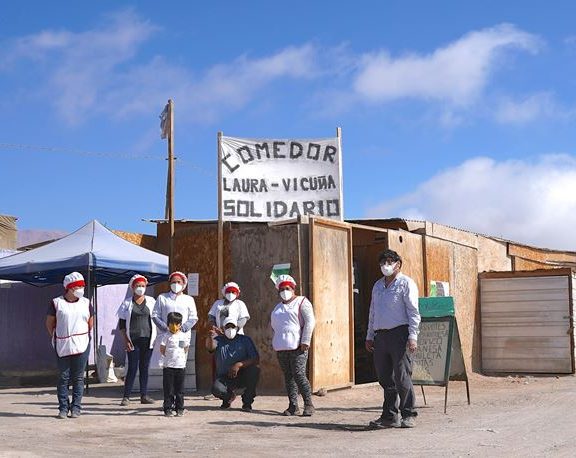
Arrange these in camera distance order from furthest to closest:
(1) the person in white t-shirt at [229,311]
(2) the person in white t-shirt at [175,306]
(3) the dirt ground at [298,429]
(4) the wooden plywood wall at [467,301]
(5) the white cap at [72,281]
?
(4) the wooden plywood wall at [467,301] → (1) the person in white t-shirt at [229,311] → (2) the person in white t-shirt at [175,306] → (5) the white cap at [72,281] → (3) the dirt ground at [298,429]

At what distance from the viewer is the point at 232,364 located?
37.1ft

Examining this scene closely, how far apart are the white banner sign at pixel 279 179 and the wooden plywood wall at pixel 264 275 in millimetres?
520

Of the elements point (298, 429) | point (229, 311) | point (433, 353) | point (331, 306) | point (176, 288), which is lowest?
point (298, 429)

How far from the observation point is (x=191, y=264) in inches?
541

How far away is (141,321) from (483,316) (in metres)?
8.44

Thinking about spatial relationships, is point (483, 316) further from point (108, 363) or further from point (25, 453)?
point (25, 453)

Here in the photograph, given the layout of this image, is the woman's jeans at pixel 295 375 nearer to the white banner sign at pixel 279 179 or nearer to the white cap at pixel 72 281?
the white cap at pixel 72 281

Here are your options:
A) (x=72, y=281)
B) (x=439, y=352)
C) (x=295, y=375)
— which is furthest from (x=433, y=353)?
(x=72, y=281)

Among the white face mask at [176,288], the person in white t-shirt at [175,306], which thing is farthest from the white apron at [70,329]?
the white face mask at [176,288]

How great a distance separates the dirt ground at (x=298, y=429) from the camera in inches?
313

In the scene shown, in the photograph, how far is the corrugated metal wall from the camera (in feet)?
55.7

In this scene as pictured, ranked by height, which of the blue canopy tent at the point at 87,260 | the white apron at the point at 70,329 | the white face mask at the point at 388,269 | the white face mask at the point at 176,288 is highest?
Result: the blue canopy tent at the point at 87,260

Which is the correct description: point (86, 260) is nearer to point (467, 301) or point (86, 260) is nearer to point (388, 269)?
point (388, 269)

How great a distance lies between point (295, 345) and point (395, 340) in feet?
5.22
